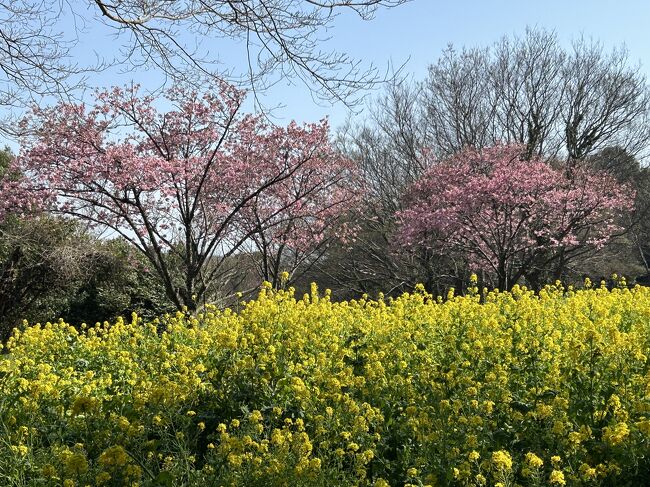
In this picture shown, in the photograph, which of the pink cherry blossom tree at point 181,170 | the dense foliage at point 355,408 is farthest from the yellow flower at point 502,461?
the pink cherry blossom tree at point 181,170

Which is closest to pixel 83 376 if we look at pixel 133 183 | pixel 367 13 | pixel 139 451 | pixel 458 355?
pixel 139 451

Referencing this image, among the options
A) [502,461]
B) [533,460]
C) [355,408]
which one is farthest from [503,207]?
[502,461]

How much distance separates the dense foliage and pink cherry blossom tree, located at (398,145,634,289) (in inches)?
345

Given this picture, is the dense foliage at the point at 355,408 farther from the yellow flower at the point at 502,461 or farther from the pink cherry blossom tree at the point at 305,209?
the pink cherry blossom tree at the point at 305,209

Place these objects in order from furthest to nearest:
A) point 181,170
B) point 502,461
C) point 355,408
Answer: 1. point 181,170
2. point 355,408
3. point 502,461

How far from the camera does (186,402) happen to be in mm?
4230

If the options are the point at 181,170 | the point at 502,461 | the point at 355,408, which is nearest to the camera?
the point at 502,461

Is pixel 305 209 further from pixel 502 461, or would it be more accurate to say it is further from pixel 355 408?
pixel 502 461

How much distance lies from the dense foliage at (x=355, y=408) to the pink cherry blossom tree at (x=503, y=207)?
345 inches

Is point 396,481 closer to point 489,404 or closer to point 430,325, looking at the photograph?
point 489,404

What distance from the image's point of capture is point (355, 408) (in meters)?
3.72

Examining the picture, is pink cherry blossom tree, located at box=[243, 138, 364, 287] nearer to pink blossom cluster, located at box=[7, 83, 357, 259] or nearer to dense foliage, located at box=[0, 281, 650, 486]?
pink blossom cluster, located at box=[7, 83, 357, 259]

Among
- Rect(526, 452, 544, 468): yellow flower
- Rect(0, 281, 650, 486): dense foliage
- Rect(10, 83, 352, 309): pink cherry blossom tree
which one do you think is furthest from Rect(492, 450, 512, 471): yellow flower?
Rect(10, 83, 352, 309): pink cherry blossom tree

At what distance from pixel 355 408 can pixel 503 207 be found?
11588 millimetres
